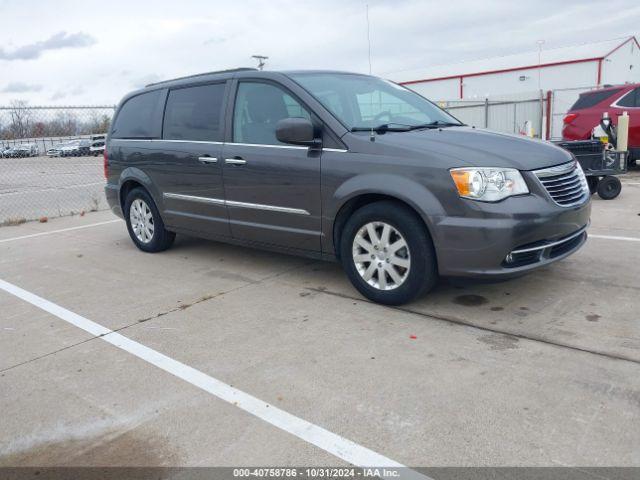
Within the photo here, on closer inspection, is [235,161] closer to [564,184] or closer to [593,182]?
[564,184]

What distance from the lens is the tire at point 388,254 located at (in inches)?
159

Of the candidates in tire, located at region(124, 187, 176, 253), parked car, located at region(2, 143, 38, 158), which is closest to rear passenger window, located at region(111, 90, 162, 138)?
tire, located at region(124, 187, 176, 253)

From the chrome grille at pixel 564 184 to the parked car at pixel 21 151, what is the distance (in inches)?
984

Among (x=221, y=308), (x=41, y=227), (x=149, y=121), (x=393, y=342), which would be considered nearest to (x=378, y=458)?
(x=393, y=342)

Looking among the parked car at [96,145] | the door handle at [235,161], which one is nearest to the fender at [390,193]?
the door handle at [235,161]

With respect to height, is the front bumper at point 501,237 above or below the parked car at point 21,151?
below

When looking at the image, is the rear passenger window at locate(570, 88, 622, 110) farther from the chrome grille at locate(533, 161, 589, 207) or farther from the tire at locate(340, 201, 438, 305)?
the tire at locate(340, 201, 438, 305)

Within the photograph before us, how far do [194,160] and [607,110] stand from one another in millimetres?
9353

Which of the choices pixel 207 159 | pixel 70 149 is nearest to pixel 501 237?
pixel 207 159

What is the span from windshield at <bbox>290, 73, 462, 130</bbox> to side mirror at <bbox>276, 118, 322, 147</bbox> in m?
0.29

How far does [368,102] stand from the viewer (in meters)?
4.99

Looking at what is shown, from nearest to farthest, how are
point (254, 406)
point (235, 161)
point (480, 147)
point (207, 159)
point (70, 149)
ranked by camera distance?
1. point (254, 406)
2. point (480, 147)
3. point (235, 161)
4. point (207, 159)
5. point (70, 149)

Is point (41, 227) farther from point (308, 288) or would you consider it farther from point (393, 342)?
point (393, 342)

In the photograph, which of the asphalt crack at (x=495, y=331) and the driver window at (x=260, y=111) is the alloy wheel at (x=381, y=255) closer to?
the asphalt crack at (x=495, y=331)
